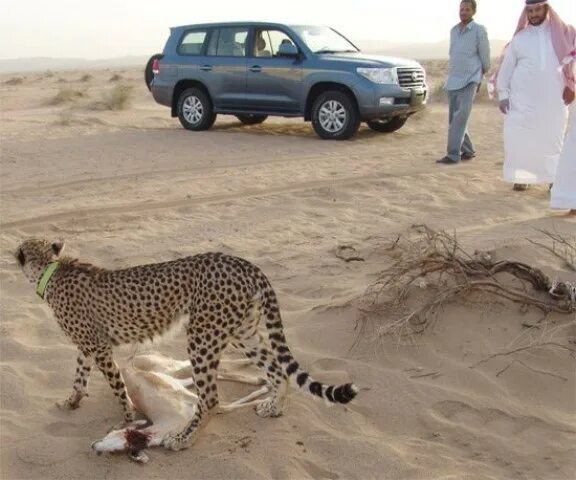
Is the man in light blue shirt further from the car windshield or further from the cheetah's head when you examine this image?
the cheetah's head

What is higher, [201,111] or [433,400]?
[201,111]

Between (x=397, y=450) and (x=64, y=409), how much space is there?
197 cm

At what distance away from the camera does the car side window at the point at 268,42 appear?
46.6 ft

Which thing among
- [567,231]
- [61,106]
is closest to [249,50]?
[567,231]

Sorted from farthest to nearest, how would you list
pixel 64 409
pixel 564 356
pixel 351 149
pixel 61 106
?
pixel 61 106 < pixel 351 149 < pixel 564 356 < pixel 64 409

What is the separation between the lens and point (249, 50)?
14359mm

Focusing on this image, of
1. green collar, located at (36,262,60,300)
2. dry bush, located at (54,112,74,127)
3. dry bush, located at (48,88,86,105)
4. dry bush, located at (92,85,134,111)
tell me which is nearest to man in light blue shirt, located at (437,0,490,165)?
green collar, located at (36,262,60,300)

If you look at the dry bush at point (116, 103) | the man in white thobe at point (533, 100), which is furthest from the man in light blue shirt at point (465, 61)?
the dry bush at point (116, 103)

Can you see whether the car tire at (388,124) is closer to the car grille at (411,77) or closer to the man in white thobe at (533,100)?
the car grille at (411,77)

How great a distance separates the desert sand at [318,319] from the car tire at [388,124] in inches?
74.9

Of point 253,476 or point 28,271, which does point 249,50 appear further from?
point 253,476

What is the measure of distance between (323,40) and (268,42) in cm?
103

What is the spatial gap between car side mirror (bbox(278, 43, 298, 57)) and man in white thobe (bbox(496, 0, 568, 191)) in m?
5.74

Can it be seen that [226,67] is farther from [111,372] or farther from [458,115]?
[111,372]
